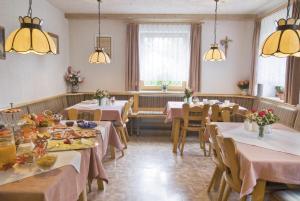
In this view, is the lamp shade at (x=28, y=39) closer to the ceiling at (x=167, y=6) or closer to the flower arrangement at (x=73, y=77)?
the ceiling at (x=167, y=6)

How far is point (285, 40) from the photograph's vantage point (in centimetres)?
208

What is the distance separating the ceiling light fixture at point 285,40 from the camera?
2.06 metres

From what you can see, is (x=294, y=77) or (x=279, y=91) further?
(x=279, y=91)

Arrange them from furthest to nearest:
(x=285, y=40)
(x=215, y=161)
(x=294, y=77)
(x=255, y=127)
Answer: (x=294, y=77), (x=255, y=127), (x=215, y=161), (x=285, y=40)

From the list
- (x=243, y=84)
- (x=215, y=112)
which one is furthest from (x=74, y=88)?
(x=243, y=84)

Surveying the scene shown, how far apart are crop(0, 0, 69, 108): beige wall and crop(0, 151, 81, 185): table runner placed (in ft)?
7.17

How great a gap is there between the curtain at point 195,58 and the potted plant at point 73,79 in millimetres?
2634

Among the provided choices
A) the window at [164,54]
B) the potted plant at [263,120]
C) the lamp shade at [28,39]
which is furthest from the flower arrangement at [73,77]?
the potted plant at [263,120]

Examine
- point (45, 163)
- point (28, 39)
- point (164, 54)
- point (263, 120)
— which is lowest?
point (45, 163)

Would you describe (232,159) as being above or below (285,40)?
below

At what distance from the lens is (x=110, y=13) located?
5.75 m

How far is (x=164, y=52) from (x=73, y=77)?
2.21m

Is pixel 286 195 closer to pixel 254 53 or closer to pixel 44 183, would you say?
pixel 44 183

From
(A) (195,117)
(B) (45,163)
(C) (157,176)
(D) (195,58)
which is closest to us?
(B) (45,163)
